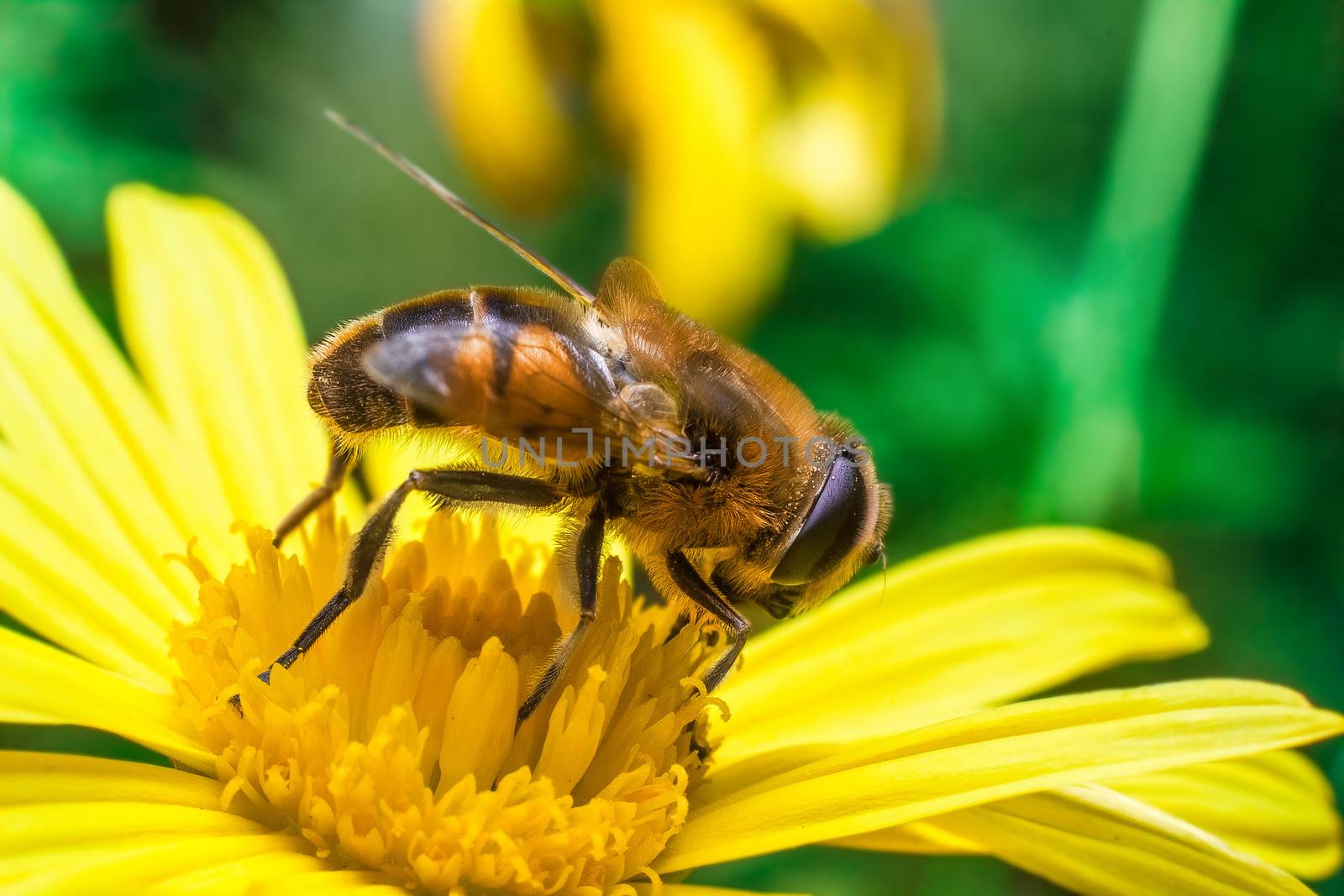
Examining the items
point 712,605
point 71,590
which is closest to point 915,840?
point 712,605

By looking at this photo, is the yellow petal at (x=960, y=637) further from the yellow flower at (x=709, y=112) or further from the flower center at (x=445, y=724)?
the yellow flower at (x=709, y=112)

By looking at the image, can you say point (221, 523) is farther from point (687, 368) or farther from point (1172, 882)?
point (1172, 882)

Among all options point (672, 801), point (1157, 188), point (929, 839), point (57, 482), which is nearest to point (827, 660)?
point (929, 839)

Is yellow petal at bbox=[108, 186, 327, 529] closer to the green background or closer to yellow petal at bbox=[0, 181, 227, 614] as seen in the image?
yellow petal at bbox=[0, 181, 227, 614]

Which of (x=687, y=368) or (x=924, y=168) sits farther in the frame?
(x=924, y=168)

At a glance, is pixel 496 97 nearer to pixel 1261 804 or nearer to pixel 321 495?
pixel 321 495

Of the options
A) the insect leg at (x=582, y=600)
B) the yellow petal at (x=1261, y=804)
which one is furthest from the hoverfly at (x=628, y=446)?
the yellow petal at (x=1261, y=804)

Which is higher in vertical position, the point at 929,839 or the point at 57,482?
the point at 929,839
